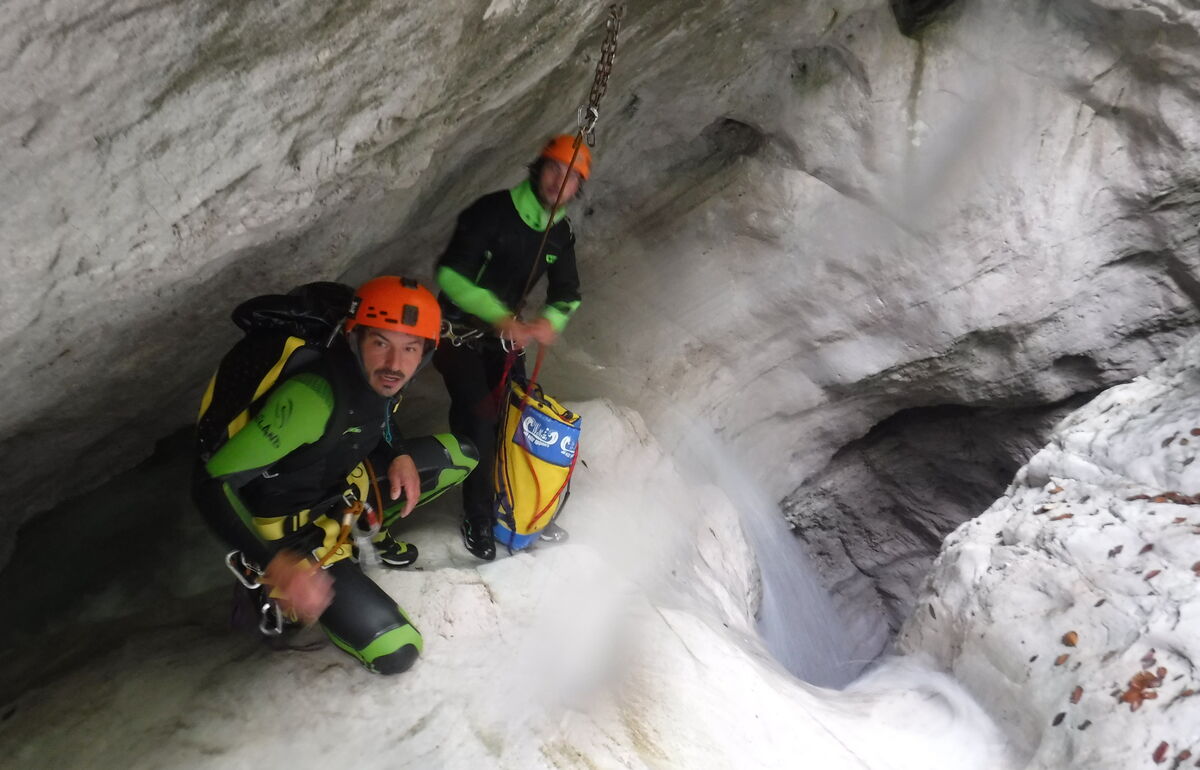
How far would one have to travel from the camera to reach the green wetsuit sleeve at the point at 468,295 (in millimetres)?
3141

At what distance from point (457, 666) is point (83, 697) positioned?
3.88 ft

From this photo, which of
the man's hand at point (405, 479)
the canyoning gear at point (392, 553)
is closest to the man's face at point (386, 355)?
the man's hand at point (405, 479)

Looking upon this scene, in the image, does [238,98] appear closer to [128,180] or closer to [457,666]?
[128,180]

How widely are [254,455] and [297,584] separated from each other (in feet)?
1.34

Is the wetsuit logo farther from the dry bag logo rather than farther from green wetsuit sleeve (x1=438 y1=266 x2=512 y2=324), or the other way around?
green wetsuit sleeve (x1=438 y1=266 x2=512 y2=324)

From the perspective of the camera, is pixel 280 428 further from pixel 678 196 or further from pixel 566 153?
pixel 678 196

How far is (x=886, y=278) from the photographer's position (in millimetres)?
4988

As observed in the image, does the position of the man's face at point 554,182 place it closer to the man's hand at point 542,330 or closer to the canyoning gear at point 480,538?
the man's hand at point 542,330

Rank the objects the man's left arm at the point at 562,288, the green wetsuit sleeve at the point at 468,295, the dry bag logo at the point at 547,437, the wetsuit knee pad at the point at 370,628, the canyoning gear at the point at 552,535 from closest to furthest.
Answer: the wetsuit knee pad at the point at 370,628 → the green wetsuit sleeve at the point at 468,295 → the dry bag logo at the point at 547,437 → the man's left arm at the point at 562,288 → the canyoning gear at the point at 552,535

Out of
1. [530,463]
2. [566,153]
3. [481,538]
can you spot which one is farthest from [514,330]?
[481,538]

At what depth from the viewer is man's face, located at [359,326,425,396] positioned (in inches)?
101

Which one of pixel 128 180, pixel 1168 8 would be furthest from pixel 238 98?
pixel 1168 8

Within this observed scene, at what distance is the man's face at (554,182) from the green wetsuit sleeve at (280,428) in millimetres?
1155

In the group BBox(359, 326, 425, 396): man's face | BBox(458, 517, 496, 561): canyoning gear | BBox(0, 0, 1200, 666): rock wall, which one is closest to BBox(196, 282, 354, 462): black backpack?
BBox(359, 326, 425, 396): man's face
